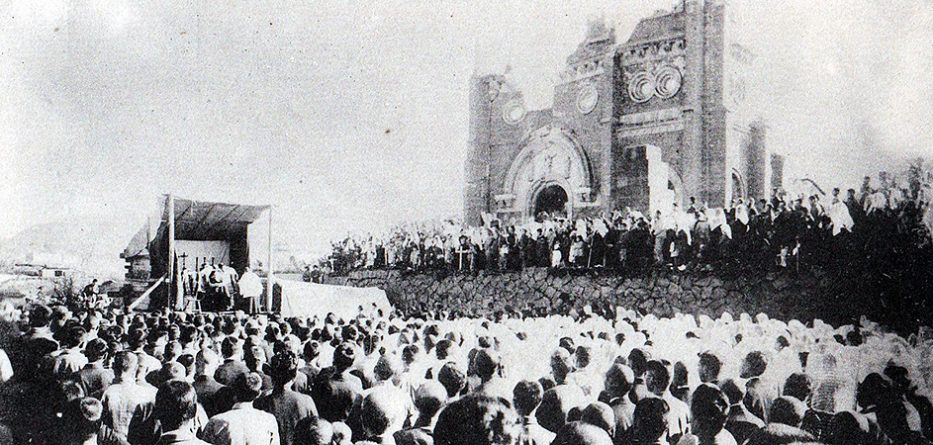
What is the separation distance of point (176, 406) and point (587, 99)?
8.95 meters

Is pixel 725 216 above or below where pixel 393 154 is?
below

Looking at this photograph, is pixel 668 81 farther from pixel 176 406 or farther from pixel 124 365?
pixel 176 406

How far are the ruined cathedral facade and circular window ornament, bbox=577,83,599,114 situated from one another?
24 mm

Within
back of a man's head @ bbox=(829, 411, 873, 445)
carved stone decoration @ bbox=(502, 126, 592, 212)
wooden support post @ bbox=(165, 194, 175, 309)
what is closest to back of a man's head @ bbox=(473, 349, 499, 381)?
back of a man's head @ bbox=(829, 411, 873, 445)

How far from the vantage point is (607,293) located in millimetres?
7773

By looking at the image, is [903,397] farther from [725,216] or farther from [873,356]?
[725,216]

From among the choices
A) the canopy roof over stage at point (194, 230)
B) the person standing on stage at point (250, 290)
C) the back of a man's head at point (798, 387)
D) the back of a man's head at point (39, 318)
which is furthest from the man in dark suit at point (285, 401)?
the person standing on stage at point (250, 290)

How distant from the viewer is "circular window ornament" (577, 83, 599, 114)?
10.2 metres

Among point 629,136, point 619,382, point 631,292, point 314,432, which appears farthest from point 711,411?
point 629,136

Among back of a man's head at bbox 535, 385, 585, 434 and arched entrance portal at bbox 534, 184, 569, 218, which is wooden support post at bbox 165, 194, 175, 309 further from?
arched entrance portal at bbox 534, 184, 569, 218

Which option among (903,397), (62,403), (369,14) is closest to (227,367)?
(62,403)

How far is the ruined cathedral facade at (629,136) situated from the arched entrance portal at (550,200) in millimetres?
20

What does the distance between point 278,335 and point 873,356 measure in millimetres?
3922

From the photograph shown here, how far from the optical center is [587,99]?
10.5 m
